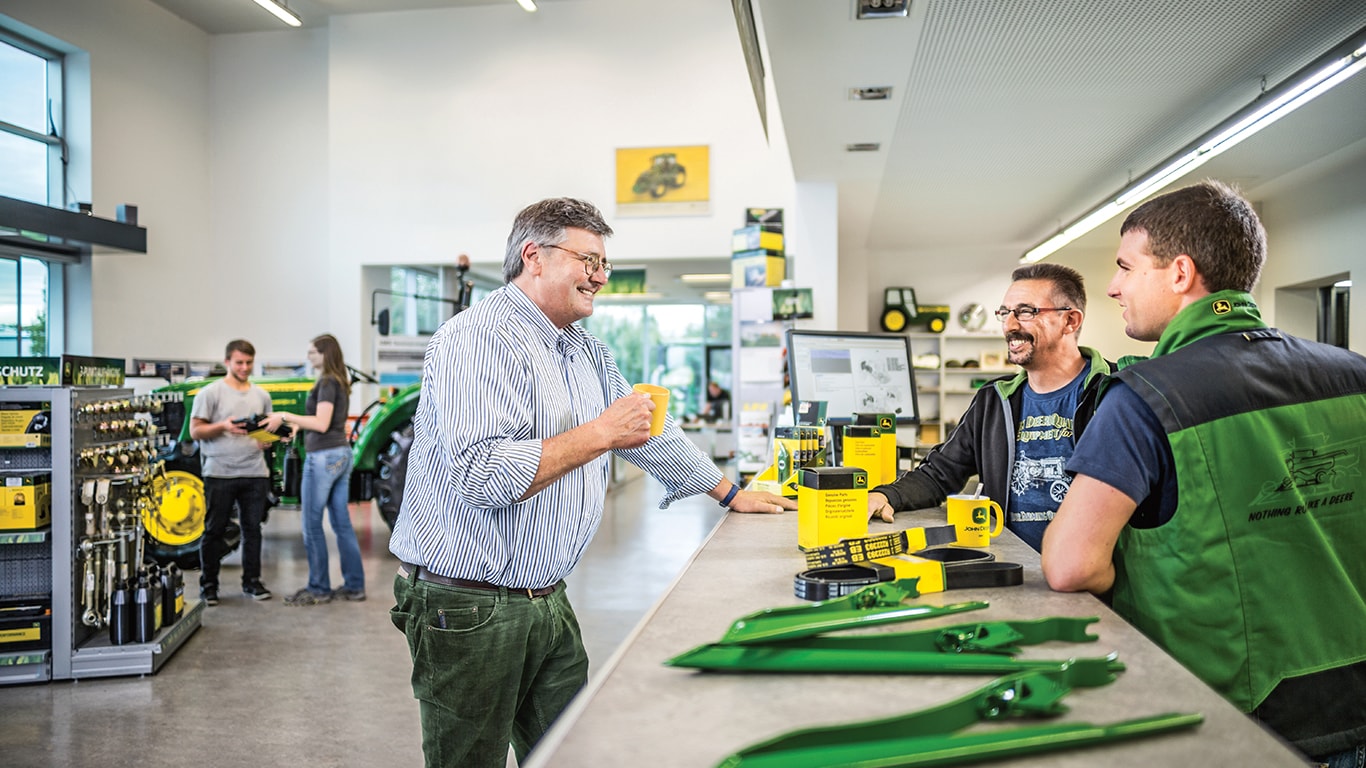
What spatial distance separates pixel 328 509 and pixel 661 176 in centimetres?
698

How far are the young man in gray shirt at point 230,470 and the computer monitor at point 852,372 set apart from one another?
396 cm

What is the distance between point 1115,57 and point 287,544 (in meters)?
7.21

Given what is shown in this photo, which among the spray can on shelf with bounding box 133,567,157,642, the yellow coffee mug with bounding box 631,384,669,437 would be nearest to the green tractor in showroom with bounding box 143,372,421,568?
the spray can on shelf with bounding box 133,567,157,642

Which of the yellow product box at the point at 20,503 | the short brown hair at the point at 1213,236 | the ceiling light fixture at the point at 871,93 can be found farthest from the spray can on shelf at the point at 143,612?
the ceiling light fixture at the point at 871,93

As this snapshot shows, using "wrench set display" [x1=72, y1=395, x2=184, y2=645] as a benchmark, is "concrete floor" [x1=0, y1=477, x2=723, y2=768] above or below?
below

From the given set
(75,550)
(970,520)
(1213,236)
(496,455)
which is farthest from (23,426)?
(1213,236)

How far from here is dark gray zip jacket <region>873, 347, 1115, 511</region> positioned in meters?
A: 2.37

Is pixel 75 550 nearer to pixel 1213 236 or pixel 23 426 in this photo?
pixel 23 426

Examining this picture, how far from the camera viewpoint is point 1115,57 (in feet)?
15.4

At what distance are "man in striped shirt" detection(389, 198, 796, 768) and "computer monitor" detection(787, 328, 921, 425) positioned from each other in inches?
54.8

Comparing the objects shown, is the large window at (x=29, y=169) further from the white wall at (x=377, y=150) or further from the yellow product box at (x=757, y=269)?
the yellow product box at (x=757, y=269)

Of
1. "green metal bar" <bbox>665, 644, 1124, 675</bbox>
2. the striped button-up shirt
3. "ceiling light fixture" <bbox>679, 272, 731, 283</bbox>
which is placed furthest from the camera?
"ceiling light fixture" <bbox>679, 272, 731, 283</bbox>

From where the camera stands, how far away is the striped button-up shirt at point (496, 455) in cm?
170

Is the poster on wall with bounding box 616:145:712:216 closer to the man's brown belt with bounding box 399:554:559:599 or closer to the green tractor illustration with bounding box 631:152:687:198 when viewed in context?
the green tractor illustration with bounding box 631:152:687:198
